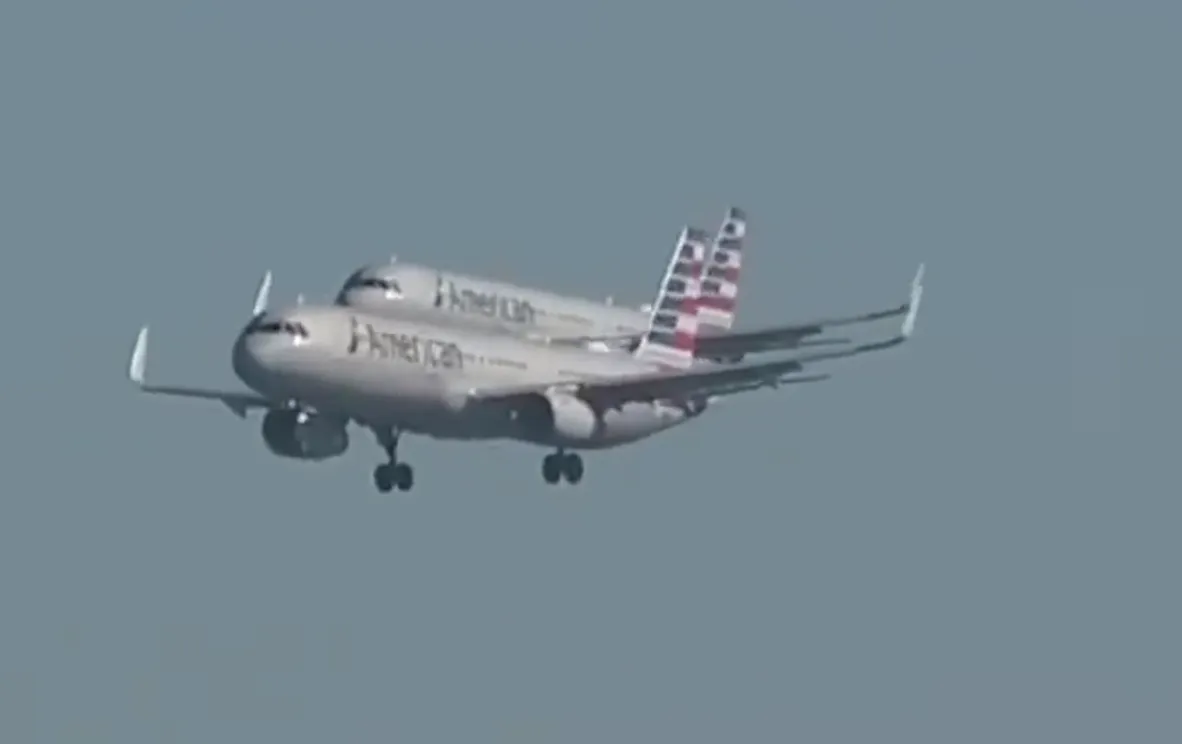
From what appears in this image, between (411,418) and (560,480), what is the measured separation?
229 inches

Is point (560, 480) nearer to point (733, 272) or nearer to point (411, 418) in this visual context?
point (411, 418)

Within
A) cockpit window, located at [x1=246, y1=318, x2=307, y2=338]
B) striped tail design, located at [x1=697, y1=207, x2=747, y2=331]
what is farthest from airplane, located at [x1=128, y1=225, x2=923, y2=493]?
striped tail design, located at [x1=697, y1=207, x2=747, y2=331]

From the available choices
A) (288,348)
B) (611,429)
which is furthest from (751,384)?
(288,348)

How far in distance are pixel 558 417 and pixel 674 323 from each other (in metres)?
16.2

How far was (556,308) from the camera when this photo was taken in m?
150

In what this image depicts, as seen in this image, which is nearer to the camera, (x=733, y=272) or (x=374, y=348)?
(x=374, y=348)

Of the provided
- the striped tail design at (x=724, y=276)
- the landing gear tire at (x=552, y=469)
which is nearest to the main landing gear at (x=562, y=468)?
the landing gear tire at (x=552, y=469)

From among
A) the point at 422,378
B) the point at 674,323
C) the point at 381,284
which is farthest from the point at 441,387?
the point at 381,284

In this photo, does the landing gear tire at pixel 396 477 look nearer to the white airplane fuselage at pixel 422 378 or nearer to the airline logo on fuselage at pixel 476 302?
the white airplane fuselage at pixel 422 378

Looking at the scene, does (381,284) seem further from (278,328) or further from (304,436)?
(278,328)

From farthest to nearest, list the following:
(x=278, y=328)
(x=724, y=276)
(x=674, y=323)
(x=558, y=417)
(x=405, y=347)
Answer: (x=724, y=276) → (x=674, y=323) → (x=558, y=417) → (x=405, y=347) → (x=278, y=328)

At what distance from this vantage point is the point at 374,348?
116m

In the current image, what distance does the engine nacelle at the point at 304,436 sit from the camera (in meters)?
119

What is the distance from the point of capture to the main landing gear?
12188cm
